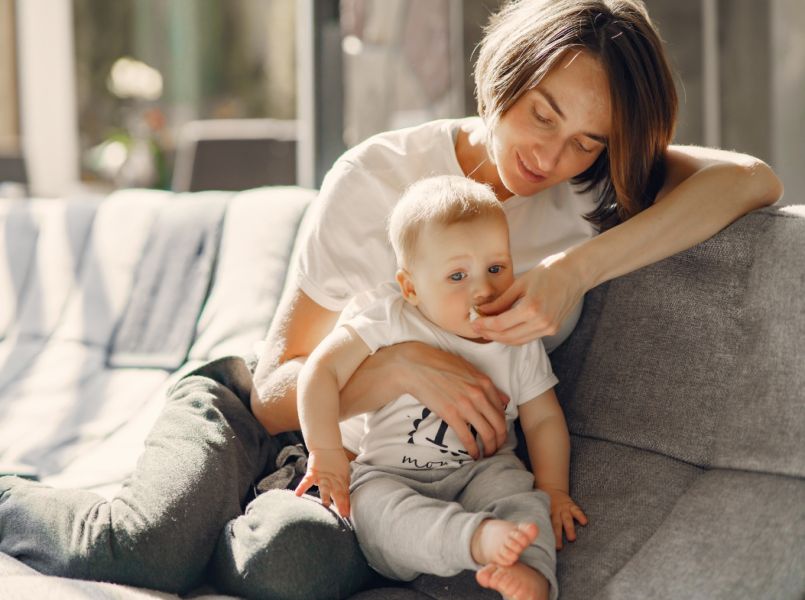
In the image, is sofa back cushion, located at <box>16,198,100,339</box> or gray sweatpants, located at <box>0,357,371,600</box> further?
sofa back cushion, located at <box>16,198,100,339</box>

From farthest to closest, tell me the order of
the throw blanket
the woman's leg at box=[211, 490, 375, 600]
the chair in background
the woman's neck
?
the chair in background → the throw blanket → the woman's neck → the woman's leg at box=[211, 490, 375, 600]

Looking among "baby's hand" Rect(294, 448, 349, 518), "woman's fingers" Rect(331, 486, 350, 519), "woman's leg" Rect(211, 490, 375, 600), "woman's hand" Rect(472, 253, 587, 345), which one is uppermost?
"woman's hand" Rect(472, 253, 587, 345)

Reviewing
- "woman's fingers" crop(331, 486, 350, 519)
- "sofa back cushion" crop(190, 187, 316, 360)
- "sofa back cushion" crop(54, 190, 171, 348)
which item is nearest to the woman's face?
"woman's fingers" crop(331, 486, 350, 519)

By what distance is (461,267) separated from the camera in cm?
139

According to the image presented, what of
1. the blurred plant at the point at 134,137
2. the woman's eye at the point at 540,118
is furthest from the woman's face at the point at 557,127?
the blurred plant at the point at 134,137

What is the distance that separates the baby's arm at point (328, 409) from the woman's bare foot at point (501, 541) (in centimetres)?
23

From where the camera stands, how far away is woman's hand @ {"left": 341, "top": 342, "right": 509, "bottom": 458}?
1.40 metres

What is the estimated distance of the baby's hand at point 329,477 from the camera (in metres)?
1.35

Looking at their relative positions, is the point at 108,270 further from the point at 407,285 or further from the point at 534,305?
the point at 534,305

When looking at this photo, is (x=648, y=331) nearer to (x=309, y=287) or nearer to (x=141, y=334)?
(x=309, y=287)

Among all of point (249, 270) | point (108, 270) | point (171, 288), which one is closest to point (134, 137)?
point (108, 270)

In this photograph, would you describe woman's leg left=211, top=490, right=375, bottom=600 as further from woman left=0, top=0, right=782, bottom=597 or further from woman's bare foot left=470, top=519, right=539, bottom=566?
woman's bare foot left=470, top=519, right=539, bottom=566

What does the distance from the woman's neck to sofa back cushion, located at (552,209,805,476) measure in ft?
0.91

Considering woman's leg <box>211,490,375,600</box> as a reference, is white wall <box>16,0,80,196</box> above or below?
above
